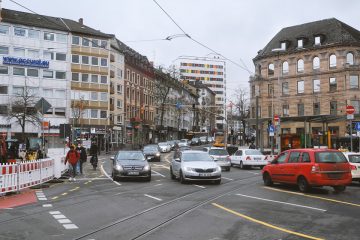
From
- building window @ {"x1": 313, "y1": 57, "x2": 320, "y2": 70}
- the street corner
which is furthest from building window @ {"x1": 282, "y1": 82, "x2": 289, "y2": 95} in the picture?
→ the street corner

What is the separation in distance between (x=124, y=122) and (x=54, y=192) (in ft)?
217

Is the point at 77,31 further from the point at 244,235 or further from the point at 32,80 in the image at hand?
the point at 244,235

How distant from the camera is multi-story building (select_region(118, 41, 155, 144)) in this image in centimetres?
8588

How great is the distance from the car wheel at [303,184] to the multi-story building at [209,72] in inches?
5757

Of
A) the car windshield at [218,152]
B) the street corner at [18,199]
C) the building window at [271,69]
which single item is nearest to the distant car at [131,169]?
the street corner at [18,199]

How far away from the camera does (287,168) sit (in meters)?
19.5

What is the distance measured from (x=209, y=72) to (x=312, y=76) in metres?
104

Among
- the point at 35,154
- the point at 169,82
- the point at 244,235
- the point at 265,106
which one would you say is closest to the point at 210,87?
the point at 169,82

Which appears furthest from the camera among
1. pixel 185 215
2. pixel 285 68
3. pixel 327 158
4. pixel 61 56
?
pixel 285 68

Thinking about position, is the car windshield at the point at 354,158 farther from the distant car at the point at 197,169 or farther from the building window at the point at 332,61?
the building window at the point at 332,61

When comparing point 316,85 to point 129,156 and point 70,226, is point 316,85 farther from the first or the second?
point 70,226

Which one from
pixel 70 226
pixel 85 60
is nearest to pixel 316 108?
pixel 85 60

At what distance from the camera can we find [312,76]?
73.5 metres

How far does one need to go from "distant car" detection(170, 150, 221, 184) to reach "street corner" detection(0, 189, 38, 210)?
668cm
